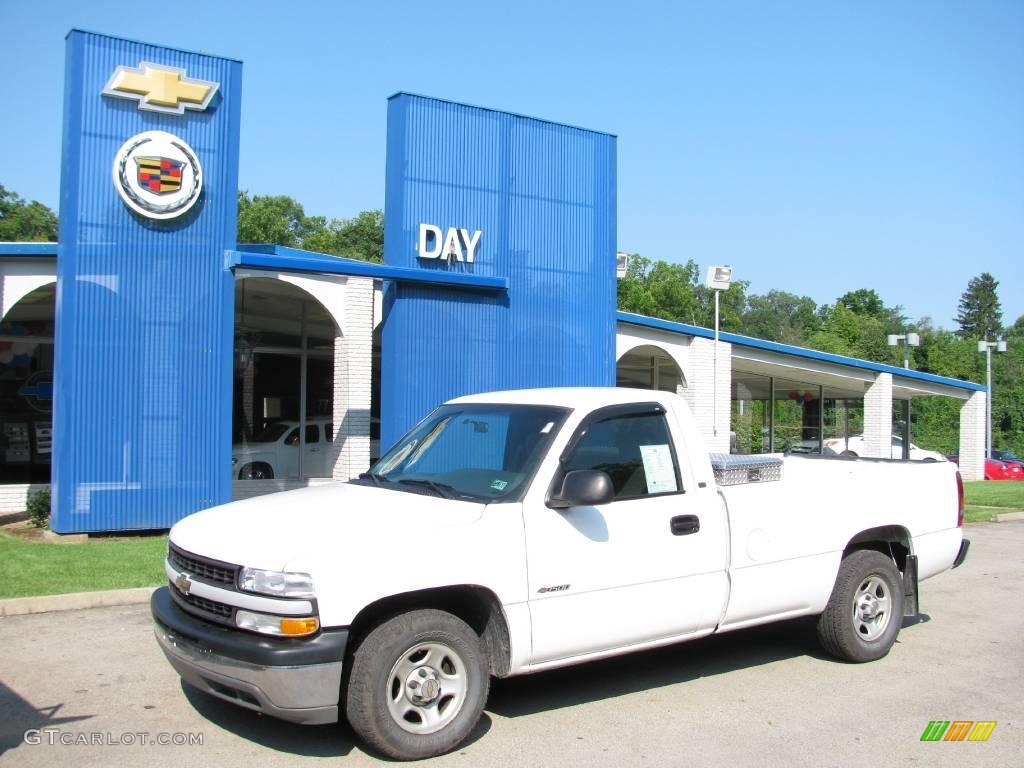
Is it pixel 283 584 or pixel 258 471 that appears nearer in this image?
pixel 283 584

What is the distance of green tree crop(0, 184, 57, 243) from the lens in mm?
61031

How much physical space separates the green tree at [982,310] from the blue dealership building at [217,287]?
375ft

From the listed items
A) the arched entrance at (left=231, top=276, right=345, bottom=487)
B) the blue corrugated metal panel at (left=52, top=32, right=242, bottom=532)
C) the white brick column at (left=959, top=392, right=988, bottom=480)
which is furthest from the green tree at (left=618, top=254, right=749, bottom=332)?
the blue corrugated metal panel at (left=52, top=32, right=242, bottom=532)

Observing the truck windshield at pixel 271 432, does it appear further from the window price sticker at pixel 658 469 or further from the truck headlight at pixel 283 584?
the truck headlight at pixel 283 584

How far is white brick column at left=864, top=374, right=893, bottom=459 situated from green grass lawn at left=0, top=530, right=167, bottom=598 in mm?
19711

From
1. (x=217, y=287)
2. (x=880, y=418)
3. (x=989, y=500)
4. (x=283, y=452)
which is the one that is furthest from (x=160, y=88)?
(x=880, y=418)

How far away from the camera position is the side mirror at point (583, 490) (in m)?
5.18

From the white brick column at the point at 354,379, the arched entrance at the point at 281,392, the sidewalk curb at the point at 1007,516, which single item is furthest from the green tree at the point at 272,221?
the sidewalk curb at the point at 1007,516

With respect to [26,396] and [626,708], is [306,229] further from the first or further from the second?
[626,708]

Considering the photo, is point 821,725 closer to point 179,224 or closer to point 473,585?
point 473,585

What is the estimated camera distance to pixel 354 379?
1539 cm

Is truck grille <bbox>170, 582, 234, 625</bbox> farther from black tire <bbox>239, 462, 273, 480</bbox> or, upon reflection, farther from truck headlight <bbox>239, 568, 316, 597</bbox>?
black tire <bbox>239, 462, 273, 480</bbox>

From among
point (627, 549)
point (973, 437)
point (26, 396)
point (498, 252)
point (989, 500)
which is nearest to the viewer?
point (627, 549)

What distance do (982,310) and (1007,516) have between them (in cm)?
11424
